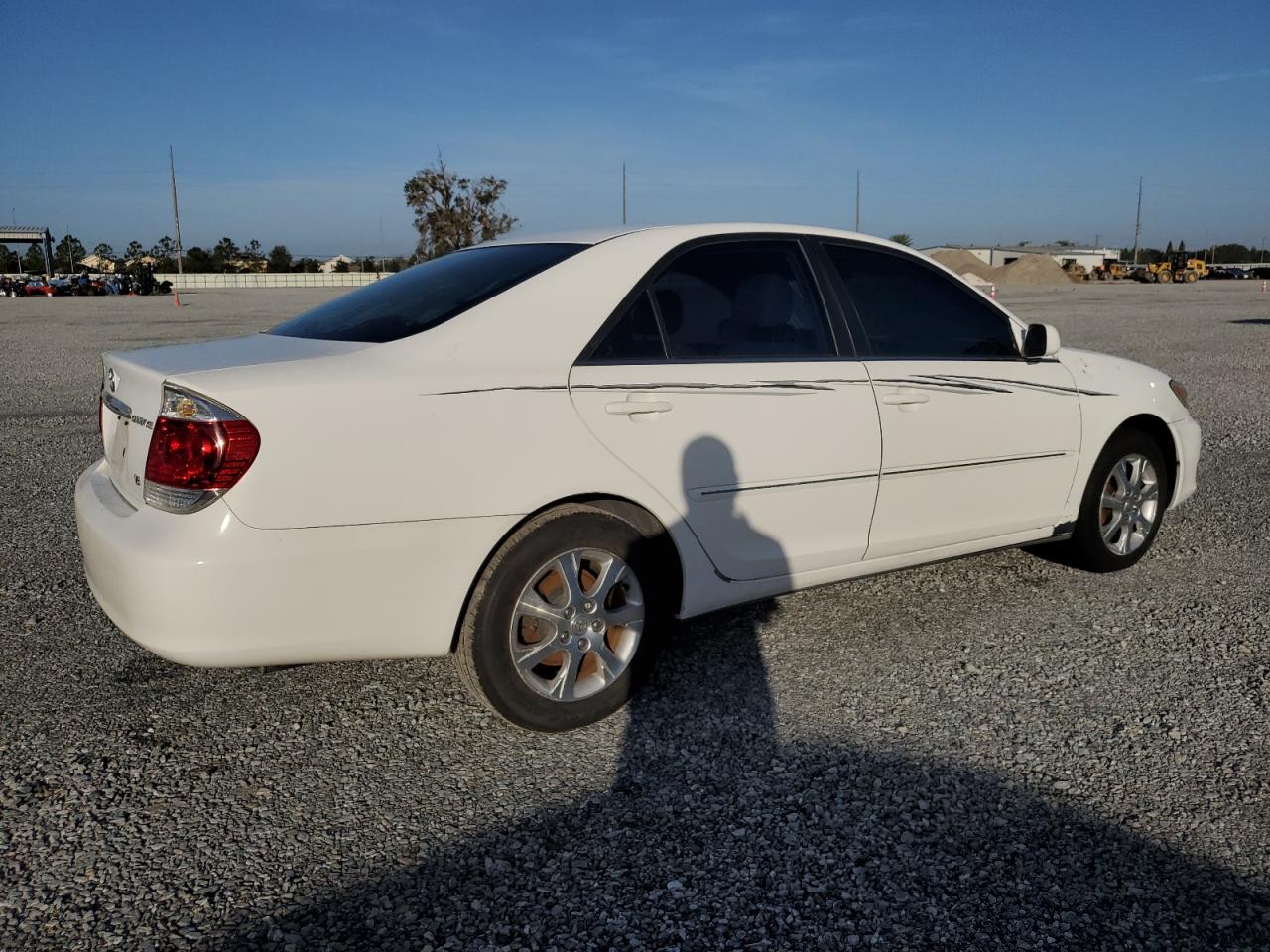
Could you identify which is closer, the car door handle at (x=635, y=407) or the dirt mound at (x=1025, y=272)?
the car door handle at (x=635, y=407)

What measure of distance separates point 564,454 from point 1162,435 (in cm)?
342

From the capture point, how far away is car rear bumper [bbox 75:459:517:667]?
2984 millimetres

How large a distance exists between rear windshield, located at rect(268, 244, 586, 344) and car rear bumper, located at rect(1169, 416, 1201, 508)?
3314 millimetres

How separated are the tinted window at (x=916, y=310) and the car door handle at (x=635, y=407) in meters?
1.09

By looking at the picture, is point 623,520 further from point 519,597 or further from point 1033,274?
point 1033,274

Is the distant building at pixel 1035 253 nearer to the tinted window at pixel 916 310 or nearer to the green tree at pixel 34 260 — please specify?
the green tree at pixel 34 260

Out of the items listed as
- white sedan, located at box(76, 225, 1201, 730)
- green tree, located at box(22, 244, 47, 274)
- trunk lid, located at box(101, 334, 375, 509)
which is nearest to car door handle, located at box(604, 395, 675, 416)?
white sedan, located at box(76, 225, 1201, 730)

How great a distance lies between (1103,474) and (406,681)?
3.31 meters

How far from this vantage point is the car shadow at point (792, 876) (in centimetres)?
251

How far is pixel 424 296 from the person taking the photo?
383cm

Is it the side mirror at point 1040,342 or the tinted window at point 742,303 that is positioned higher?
the tinted window at point 742,303

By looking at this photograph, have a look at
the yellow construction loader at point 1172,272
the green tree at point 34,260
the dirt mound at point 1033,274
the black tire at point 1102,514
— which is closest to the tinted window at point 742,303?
the black tire at point 1102,514

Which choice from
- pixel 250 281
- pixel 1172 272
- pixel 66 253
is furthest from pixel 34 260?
pixel 1172 272

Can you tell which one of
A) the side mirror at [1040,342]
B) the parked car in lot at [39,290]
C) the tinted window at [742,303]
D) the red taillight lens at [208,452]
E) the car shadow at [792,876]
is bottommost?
the car shadow at [792,876]
